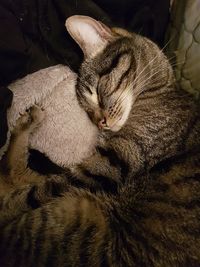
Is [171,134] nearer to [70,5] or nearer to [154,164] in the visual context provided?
[154,164]

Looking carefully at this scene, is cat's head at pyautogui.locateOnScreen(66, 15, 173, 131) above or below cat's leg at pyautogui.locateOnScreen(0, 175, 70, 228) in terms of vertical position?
above

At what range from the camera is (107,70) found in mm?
1902

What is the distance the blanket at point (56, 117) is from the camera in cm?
202

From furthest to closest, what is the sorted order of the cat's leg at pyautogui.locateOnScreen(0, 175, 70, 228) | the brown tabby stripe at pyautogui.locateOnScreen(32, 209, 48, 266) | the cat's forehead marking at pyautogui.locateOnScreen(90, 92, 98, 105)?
1. the cat's forehead marking at pyautogui.locateOnScreen(90, 92, 98, 105)
2. the cat's leg at pyautogui.locateOnScreen(0, 175, 70, 228)
3. the brown tabby stripe at pyautogui.locateOnScreen(32, 209, 48, 266)

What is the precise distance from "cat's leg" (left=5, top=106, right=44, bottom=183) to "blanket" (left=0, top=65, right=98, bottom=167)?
1.3 inches

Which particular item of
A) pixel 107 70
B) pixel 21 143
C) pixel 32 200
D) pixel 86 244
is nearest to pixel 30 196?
pixel 32 200

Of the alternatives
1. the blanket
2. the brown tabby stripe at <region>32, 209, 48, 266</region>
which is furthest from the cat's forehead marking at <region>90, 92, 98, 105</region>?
the brown tabby stripe at <region>32, 209, 48, 266</region>

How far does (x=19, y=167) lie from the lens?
1962 millimetres

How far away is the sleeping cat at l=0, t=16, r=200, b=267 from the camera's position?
168cm

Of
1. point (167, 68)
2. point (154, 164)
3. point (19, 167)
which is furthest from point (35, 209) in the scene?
point (167, 68)

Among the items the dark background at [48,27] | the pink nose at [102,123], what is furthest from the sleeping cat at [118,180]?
the dark background at [48,27]

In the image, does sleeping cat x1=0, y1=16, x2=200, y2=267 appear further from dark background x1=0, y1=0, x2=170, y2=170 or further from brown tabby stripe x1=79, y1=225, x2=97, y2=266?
dark background x1=0, y1=0, x2=170, y2=170

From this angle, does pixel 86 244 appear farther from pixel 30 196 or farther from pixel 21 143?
pixel 21 143

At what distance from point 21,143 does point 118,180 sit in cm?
43
